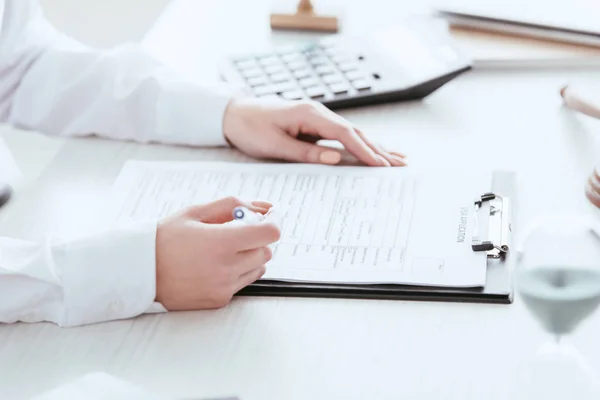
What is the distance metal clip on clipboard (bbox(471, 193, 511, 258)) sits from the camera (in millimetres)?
926

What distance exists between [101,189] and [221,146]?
17 centimetres

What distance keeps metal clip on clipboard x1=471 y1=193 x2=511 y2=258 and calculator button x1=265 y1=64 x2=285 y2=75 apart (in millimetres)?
390

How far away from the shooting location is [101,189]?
43.2 inches

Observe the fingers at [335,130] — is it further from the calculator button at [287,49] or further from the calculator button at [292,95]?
the calculator button at [287,49]

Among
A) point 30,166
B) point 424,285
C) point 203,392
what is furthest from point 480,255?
point 30,166

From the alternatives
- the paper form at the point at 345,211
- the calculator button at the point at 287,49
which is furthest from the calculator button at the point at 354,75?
the paper form at the point at 345,211

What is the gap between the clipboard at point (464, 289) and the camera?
878 millimetres

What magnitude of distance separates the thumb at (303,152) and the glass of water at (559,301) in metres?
0.33

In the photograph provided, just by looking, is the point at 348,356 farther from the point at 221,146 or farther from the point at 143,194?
the point at 221,146

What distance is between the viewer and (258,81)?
1.28 meters

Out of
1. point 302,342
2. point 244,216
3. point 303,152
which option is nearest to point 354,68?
point 303,152

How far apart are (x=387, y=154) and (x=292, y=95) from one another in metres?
0.18

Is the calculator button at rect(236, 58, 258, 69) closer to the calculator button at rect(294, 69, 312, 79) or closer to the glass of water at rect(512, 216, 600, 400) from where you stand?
the calculator button at rect(294, 69, 312, 79)

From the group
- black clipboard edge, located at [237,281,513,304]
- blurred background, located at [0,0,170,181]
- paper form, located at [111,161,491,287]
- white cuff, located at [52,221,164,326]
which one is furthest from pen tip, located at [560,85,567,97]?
blurred background, located at [0,0,170,181]
